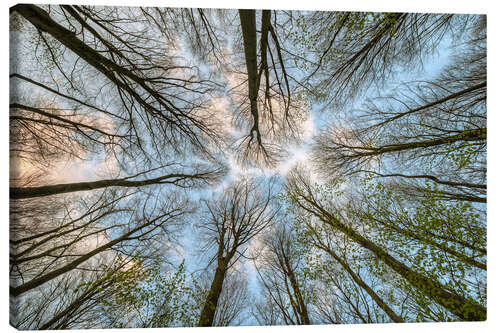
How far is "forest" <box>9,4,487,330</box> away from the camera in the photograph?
6.33ft

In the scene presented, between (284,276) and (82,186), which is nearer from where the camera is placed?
(82,186)

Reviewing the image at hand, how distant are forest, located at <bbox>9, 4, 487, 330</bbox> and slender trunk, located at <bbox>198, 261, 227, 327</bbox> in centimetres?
1

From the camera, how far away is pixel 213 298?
2.04 meters

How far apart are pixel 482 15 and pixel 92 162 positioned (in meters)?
4.71

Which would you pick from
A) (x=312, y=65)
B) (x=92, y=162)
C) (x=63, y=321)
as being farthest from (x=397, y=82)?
(x=63, y=321)

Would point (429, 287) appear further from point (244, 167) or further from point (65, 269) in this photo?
point (65, 269)

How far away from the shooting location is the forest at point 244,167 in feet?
6.33

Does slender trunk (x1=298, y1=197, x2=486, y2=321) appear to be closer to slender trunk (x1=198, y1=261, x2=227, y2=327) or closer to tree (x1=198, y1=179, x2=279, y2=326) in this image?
tree (x1=198, y1=179, x2=279, y2=326)

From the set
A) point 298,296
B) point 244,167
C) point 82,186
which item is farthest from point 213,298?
point 82,186

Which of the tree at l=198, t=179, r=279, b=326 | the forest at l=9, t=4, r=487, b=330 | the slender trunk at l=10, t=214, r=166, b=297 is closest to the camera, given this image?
the slender trunk at l=10, t=214, r=166, b=297

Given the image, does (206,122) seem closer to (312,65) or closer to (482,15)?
(312,65)

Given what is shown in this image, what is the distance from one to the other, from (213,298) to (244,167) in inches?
57.4

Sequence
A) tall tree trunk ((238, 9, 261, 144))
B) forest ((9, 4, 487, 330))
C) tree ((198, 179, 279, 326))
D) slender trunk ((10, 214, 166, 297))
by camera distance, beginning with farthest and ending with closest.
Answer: tree ((198, 179, 279, 326)) → tall tree trunk ((238, 9, 261, 144)) → forest ((9, 4, 487, 330)) → slender trunk ((10, 214, 166, 297))

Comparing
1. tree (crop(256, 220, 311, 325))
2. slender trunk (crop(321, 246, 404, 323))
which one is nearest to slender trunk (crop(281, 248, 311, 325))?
tree (crop(256, 220, 311, 325))
